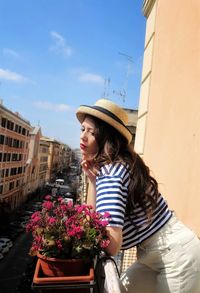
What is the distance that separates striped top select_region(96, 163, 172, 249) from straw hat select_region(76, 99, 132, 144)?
0.69 ft

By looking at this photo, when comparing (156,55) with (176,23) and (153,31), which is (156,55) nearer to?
(153,31)

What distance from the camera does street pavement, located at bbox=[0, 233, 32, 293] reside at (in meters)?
20.3

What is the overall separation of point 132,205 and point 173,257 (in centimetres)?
33

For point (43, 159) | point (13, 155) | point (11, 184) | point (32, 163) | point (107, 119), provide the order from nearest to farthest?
point (107, 119)
point (13, 155)
point (11, 184)
point (32, 163)
point (43, 159)

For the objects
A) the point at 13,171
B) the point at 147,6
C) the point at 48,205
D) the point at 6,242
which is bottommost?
the point at 6,242

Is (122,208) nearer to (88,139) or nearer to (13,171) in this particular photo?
(88,139)

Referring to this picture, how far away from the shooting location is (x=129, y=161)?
1.84 meters

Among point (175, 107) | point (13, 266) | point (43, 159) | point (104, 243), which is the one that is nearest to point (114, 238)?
point (104, 243)

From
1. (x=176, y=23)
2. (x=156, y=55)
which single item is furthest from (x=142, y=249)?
(x=156, y=55)

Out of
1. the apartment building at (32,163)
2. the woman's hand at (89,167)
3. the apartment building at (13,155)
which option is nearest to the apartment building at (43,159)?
the apartment building at (32,163)

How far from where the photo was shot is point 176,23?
163 inches

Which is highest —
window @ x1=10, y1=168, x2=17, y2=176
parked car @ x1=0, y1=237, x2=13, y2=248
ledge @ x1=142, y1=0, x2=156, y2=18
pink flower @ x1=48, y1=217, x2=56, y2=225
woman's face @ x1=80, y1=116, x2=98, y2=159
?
ledge @ x1=142, y1=0, x2=156, y2=18

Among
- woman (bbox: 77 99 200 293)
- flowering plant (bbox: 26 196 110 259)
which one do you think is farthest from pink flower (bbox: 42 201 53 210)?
woman (bbox: 77 99 200 293)

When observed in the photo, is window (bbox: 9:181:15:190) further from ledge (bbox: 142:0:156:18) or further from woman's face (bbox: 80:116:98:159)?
woman's face (bbox: 80:116:98:159)
